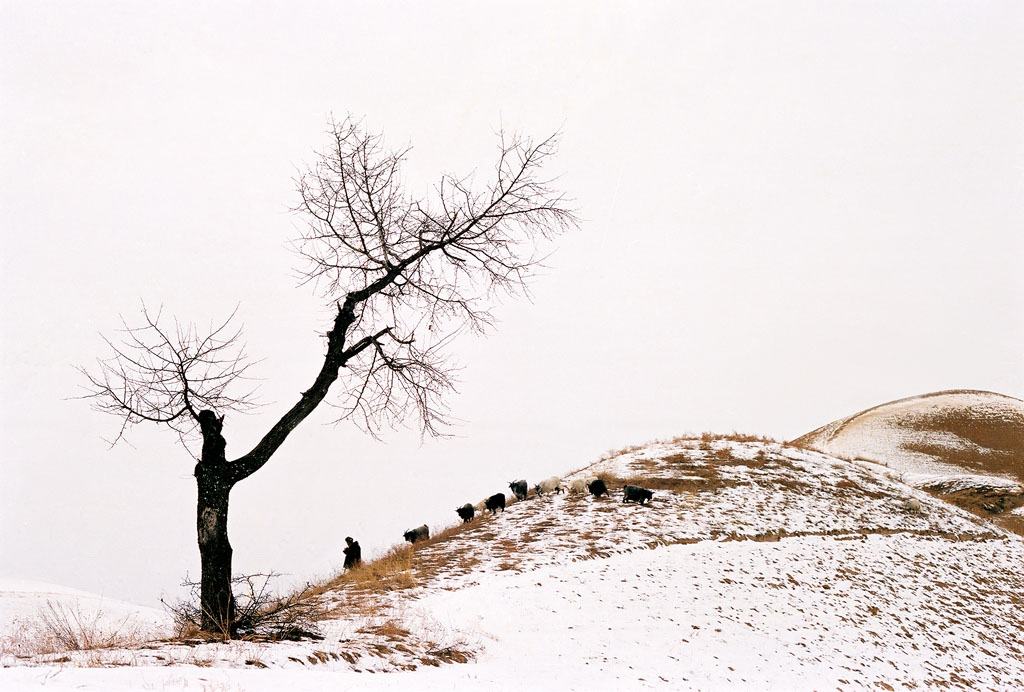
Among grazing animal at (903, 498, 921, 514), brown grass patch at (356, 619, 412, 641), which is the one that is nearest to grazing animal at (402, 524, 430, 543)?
brown grass patch at (356, 619, 412, 641)

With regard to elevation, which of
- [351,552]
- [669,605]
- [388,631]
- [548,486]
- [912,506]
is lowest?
[669,605]

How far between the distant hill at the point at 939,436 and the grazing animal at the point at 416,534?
30.9m

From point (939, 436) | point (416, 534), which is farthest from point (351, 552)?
point (939, 436)

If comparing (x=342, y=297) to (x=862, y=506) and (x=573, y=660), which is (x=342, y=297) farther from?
(x=862, y=506)

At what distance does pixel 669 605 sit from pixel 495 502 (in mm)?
10591

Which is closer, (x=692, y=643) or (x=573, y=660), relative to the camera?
(x=573, y=660)

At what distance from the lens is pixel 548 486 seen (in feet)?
86.5

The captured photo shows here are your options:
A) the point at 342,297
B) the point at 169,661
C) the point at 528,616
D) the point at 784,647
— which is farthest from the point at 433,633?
the point at 784,647

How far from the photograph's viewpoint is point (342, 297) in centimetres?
1359

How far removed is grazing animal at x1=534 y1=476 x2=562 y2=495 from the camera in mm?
26266

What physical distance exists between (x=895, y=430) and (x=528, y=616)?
193 ft

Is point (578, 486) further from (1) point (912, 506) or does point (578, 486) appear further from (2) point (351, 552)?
(1) point (912, 506)

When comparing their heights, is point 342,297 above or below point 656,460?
above

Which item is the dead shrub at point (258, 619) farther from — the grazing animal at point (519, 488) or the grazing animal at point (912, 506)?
the grazing animal at point (912, 506)
